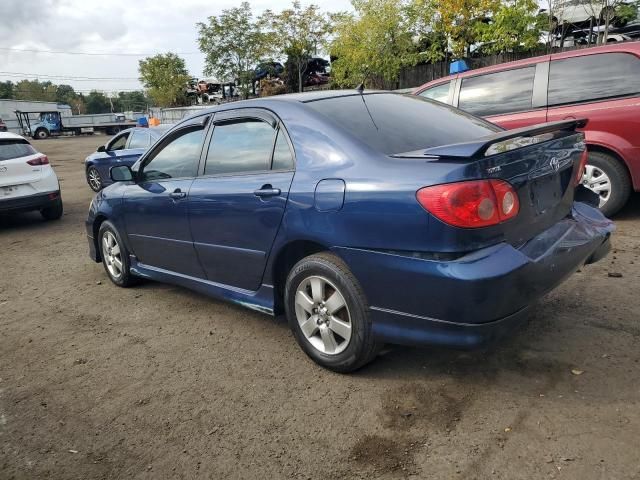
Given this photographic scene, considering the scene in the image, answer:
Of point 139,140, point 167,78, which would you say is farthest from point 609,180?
point 167,78

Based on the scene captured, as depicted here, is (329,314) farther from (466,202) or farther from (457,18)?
(457,18)

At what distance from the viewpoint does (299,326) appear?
10.3 ft

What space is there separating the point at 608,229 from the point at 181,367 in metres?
2.86

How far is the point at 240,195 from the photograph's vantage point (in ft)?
10.9

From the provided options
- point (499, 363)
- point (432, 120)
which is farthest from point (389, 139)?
point (499, 363)

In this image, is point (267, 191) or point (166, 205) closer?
point (267, 191)

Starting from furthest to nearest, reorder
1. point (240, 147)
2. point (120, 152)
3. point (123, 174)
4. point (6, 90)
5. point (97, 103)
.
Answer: point (97, 103), point (6, 90), point (120, 152), point (123, 174), point (240, 147)

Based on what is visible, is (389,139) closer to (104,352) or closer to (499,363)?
(499,363)

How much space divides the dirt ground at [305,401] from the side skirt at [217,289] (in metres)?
0.29

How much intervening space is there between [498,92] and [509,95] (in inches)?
5.9

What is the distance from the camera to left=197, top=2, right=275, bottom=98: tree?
31.5 m

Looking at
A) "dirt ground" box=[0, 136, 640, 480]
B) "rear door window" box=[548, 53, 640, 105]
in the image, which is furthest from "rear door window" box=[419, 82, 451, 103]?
"dirt ground" box=[0, 136, 640, 480]

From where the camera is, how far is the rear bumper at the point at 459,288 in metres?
2.38

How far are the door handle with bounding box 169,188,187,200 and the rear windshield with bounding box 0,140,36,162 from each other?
5514 millimetres
